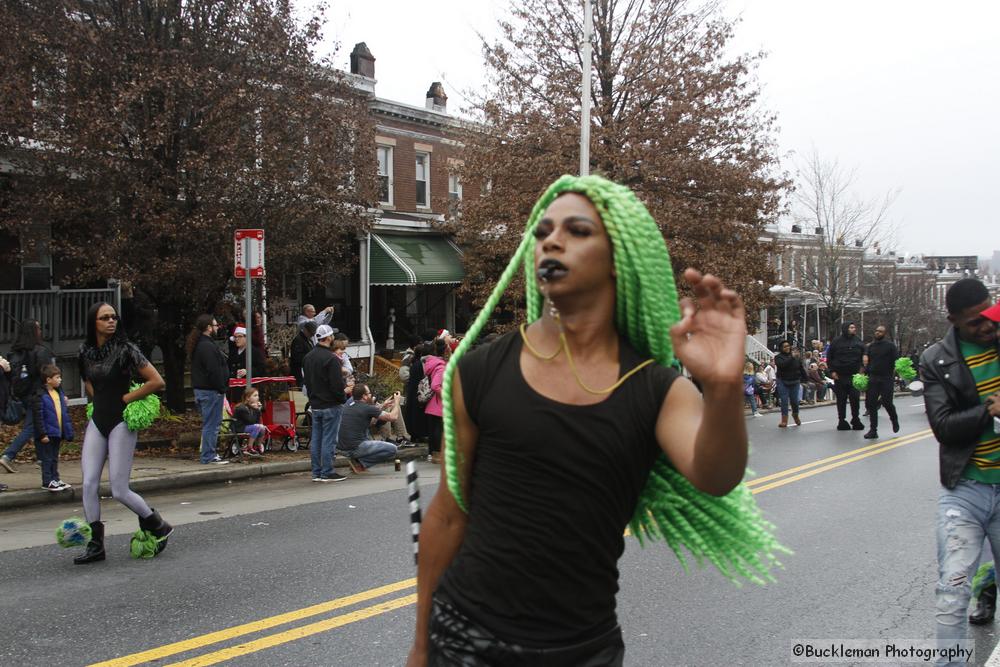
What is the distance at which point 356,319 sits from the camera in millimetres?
26312

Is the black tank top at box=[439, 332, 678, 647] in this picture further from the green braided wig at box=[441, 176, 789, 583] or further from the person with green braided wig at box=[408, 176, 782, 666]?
the green braided wig at box=[441, 176, 789, 583]

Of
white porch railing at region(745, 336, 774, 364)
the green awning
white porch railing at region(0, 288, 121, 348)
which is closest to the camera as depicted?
white porch railing at region(0, 288, 121, 348)

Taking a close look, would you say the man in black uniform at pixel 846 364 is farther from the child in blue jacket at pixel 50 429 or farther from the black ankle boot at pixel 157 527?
the black ankle boot at pixel 157 527

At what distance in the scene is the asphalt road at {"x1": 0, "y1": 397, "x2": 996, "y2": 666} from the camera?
5.08m

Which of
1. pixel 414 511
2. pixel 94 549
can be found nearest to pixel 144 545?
pixel 94 549

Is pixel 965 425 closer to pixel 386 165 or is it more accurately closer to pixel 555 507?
pixel 555 507

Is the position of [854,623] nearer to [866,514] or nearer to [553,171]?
[866,514]

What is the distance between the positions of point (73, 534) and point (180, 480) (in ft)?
13.4

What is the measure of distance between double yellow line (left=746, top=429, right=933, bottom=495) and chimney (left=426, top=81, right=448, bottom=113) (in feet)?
62.5

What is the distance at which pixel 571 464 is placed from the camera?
6.89 feet

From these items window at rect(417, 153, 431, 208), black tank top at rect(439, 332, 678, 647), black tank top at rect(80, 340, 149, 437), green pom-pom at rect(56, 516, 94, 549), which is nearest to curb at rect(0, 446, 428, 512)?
green pom-pom at rect(56, 516, 94, 549)

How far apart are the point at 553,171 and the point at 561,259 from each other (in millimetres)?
20269

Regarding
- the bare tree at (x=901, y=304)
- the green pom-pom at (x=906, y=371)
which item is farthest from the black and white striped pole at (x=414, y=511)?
the bare tree at (x=901, y=304)

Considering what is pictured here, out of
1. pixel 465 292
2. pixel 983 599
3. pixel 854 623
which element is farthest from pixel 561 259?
pixel 465 292
